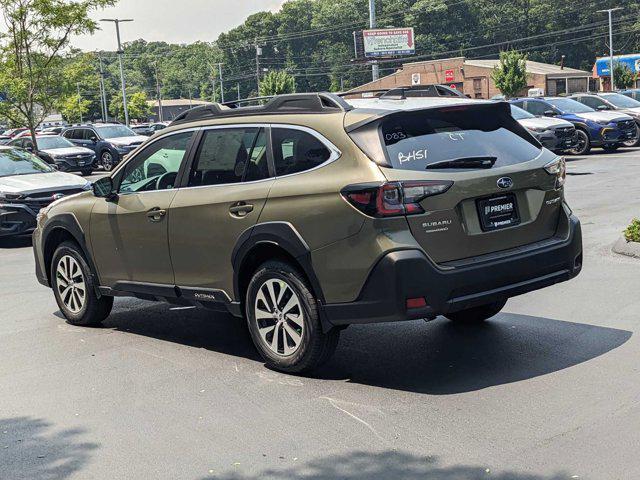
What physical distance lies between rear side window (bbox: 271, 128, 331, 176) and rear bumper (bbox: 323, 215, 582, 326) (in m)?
0.93

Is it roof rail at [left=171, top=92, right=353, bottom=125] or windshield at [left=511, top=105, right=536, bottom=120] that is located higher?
roof rail at [left=171, top=92, right=353, bottom=125]

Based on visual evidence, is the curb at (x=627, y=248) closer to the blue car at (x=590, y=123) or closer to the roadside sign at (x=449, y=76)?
the blue car at (x=590, y=123)

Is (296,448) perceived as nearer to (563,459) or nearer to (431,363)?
(563,459)

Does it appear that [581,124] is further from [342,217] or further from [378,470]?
[378,470]

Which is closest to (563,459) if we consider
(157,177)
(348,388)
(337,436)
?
(337,436)

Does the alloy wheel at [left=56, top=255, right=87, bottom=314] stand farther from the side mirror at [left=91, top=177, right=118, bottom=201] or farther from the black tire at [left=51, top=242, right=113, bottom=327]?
the side mirror at [left=91, top=177, right=118, bottom=201]

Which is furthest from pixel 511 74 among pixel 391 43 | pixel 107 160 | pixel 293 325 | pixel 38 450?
pixel 38 450

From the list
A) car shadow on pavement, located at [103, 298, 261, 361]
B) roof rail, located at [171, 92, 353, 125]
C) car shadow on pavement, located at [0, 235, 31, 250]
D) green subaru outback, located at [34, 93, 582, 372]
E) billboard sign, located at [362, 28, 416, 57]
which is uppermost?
billboard sign, located at [362, 28, 416, 57]

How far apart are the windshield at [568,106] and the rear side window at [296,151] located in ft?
72.0

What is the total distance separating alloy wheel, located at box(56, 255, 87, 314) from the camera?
7840 millimetres

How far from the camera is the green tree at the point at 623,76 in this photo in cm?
6838

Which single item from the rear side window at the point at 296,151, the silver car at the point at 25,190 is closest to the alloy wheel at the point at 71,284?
the rear side window at the point at 296,151

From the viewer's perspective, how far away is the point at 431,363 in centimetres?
614

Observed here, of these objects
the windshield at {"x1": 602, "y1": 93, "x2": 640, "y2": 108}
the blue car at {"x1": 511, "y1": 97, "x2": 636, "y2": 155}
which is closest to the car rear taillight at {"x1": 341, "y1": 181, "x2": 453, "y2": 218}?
the blue car at {"x1": 511, "y1": 97, "x2": 636, "y2": 155}
